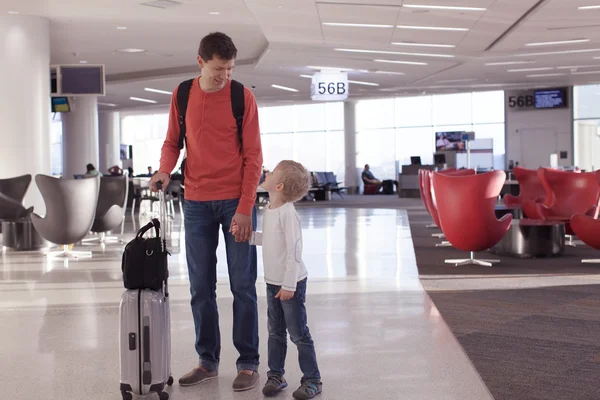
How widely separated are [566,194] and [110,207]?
5754 mm

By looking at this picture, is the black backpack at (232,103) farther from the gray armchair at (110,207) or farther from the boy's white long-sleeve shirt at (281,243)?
the gray armchair at (110,207)

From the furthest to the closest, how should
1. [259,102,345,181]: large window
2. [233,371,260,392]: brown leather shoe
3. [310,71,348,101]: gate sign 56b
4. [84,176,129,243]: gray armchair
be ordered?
[259,102,345,181]: large window → [310,71,348,101]: gate sign 56b → [84,176,129,243]: gray armchair → [233,371,260,392]: brown leather shoe

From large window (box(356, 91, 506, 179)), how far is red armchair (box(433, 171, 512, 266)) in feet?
66.6

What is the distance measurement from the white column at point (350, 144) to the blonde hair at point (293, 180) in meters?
26.3

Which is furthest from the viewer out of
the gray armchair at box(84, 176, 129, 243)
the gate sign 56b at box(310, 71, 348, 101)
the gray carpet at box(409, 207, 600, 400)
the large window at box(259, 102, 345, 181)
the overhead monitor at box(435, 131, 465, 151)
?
the large window at box(259, 102, 345, 181)

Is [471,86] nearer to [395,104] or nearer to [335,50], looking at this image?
[395,104]

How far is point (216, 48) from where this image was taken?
10.4 ft

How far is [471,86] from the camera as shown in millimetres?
23672

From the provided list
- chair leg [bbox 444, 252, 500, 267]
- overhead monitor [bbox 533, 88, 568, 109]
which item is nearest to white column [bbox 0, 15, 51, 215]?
chair leg [bbox 444, 252, 500, 267]

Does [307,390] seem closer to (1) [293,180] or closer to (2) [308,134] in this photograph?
(1) [293,180]

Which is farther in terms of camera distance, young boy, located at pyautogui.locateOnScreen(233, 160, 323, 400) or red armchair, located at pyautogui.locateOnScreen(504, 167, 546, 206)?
red armchair, located at pyautogui.locateOnScreen(504, 167, 546, 206)

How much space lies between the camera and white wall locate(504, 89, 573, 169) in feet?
79.3

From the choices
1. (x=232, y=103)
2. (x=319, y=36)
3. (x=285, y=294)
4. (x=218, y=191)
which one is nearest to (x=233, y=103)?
(x=232, y=103)

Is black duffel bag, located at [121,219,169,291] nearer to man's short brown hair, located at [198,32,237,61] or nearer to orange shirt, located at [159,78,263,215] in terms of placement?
orange shirt, located at [159,78,263,215]
